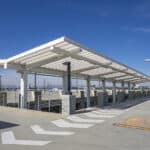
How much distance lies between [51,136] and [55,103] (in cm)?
1876

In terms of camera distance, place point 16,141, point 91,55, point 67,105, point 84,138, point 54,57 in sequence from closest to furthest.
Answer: point 16,141 → point 84,138 → point 67,105 → point 54,57 → point 91,55

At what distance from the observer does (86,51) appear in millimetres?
17562

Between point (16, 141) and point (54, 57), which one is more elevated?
point (54, 57)

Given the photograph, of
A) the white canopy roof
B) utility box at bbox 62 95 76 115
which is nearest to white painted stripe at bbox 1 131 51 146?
the white canopy roof

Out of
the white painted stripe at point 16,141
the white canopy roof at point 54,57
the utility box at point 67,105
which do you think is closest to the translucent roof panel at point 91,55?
the white canopy roof at point 54,57

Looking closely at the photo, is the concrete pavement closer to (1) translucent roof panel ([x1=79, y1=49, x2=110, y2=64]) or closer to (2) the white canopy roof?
(2) the white canopy roof

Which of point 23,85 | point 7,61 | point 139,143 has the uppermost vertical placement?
point 7,61

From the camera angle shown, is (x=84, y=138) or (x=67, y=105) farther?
(x=67, y=105)

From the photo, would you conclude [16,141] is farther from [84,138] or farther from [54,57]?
[54,57]

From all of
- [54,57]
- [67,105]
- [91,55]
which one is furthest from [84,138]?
[91,55]

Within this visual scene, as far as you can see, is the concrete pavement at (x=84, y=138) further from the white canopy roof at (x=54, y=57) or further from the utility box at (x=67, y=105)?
the utility box at (x=67, y=105)

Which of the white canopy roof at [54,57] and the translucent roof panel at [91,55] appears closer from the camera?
the white canopy roof at [54,57]

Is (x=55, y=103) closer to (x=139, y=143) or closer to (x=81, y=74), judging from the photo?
(x=81, y=74)

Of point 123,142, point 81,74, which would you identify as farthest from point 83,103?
point 123,142
